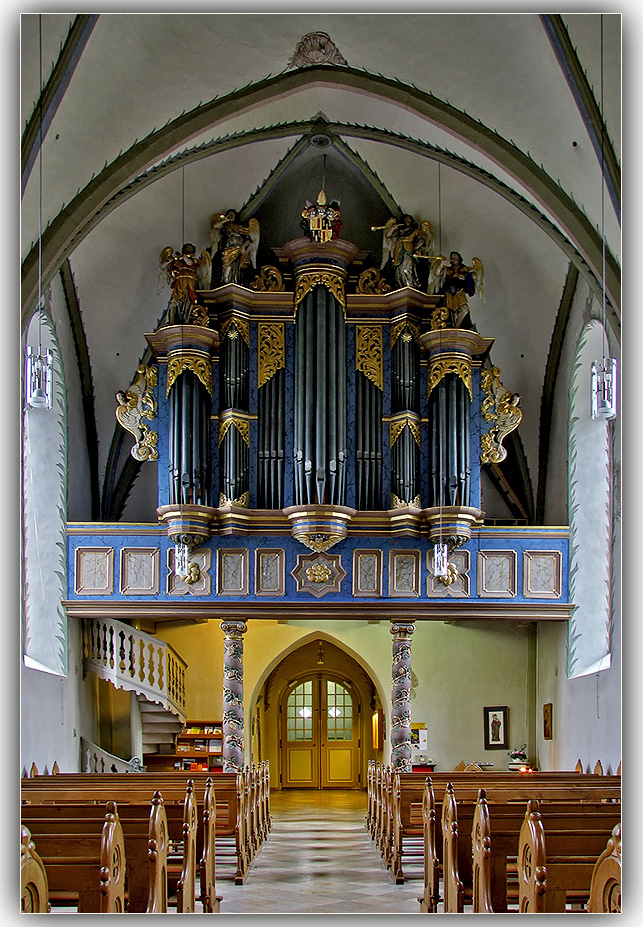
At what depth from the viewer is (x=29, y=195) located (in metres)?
11.3

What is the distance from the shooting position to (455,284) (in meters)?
18.7

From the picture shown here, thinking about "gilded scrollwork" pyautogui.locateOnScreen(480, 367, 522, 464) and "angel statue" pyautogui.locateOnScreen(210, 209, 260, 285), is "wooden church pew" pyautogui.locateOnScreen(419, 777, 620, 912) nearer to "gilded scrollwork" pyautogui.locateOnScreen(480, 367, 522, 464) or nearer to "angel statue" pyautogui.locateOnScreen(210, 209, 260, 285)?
"gilded scrollwork" pyautogui.locateOnScreen(480, 367, 522, 464)

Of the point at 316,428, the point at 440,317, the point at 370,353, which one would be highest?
the point at 440,317

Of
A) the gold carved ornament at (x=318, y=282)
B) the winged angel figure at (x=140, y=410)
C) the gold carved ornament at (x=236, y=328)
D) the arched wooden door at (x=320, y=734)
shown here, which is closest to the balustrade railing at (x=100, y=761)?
the winged angel figure at (x=140, y=410)

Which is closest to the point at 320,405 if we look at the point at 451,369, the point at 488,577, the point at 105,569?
the point at 451,369

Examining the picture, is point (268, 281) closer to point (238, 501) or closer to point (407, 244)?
point (407, 244)

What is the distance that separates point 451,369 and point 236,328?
3.39 m

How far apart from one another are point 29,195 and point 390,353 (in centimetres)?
836

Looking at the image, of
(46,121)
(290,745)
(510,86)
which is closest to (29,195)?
(46,121)

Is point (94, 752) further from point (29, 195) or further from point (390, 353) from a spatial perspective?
point (29, 195)

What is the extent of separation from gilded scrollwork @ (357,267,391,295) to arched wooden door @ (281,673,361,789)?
10980 millimetres

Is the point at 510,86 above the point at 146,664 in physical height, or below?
above

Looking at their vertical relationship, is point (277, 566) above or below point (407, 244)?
below

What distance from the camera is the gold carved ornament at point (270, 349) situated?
18.5 metres
